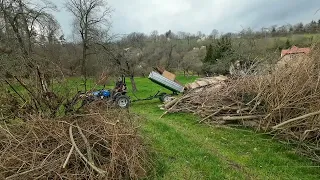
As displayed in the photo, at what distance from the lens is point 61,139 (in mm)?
4574

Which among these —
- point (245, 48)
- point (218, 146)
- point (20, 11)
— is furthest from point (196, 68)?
point (218, 146)

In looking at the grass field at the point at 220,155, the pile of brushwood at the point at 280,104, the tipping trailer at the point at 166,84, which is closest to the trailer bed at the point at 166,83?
the tipping trailer at the point at 166,84

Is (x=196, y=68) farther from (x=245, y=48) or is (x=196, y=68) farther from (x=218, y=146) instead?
(x=218, y=146)

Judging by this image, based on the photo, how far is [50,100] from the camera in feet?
17.7

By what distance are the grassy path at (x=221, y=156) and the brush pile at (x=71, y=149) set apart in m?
0.70

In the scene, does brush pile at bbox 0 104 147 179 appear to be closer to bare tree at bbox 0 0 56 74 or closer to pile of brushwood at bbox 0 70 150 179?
pile of brushwood at bbox 0 70 150 179

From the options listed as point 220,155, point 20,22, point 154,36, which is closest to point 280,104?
point 220,155

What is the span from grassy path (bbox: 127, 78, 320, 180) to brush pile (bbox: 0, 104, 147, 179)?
70 centimetres

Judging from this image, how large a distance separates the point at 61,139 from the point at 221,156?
10.7ft

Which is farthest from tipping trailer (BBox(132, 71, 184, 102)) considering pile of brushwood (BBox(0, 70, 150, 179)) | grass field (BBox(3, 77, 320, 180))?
pile of brushwood (BBox(0, 70, 150, 179))

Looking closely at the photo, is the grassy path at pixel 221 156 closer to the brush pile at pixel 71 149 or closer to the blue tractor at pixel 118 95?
the brush pile at pixel 71 149

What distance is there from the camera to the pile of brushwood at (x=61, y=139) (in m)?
4.11

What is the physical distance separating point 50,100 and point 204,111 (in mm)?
5623

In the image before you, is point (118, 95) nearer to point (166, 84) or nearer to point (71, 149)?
point (166, 84)
